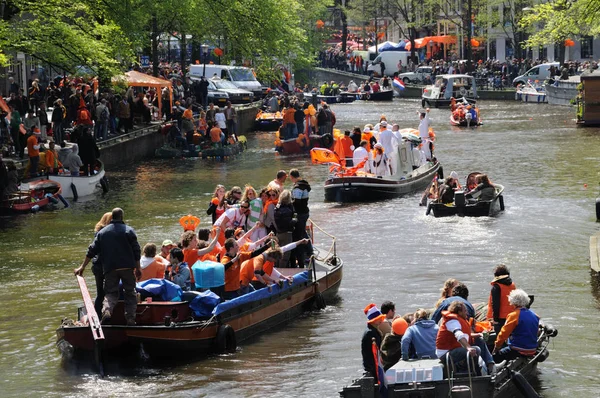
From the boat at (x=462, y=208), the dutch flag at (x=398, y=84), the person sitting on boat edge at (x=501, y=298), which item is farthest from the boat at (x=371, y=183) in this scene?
the dutch flag at (x=398, y=84)

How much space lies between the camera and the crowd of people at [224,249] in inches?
683

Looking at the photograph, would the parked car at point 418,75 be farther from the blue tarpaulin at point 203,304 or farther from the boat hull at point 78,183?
the blue tarpaulin at point 203,304

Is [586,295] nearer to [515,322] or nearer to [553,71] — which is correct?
[515,322]

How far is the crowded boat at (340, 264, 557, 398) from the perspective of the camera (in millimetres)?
14047

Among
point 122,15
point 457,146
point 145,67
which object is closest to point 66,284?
point 122,15

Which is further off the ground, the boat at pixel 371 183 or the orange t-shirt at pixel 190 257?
the orange t-shirt at pixel 190 257

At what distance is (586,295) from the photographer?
2152 centimetres

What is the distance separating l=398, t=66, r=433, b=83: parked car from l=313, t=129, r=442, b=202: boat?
53.0 meters

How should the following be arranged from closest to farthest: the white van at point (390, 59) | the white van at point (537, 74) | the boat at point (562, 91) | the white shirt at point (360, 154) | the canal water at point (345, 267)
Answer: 1. the canal water at point (345, 267)
2. the white shirt at point (360, 154)
3. the boat at point (562, 91)
4. the white van at point (537, 74)
5. the white van at point (390, 59)

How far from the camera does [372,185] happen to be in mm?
33219

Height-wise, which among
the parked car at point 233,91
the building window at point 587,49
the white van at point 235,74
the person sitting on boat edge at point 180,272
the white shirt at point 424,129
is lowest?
the person sitting on boat edge at point 180,272

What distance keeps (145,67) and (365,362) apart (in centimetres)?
5096

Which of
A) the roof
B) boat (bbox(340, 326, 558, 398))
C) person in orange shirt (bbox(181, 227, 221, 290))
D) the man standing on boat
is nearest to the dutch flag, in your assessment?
the roof

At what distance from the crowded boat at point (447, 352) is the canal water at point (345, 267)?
110 centimetres
